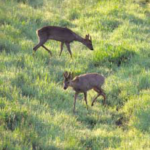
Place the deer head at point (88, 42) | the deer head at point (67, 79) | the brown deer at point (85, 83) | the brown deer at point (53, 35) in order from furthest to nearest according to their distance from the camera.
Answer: the deer head at point (88, 42)
the brown deer at point (53, 35)
the brown deer at point (85, 83)
the deer head at point (67, 79)

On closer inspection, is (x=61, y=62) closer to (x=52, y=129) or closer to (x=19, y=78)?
(x=19, y=78)

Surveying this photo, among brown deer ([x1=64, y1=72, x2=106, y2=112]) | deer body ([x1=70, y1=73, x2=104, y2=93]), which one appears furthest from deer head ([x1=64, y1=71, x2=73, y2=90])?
deer body ([x1=70, y1=73, x2=104, y2=93])

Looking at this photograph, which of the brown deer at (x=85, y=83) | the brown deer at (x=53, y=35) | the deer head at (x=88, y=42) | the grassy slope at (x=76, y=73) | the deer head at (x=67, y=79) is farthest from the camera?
the deer head at (x=88, y=42)

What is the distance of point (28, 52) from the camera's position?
1237 centimetres

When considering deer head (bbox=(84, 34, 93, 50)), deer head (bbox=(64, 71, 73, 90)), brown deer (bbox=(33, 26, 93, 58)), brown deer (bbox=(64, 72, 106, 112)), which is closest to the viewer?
deer head (bbox=(64, 71, 73, 90))

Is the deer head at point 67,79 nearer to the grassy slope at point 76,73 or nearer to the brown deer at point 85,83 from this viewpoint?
the brown deer at point 85,83

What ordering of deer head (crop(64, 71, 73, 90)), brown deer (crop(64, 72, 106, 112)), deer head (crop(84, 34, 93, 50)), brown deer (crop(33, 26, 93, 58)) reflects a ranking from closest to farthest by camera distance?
deer head (crop(64, 71, 73, 90)) → brown deer (crop(64, 72, 106, 112)) → brown deer (crop(33, 26, 93, 58)) → deer head (crop(84, 34, 93, 50))

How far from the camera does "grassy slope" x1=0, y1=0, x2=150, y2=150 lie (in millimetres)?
8008

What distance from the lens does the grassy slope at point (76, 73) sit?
8008mm

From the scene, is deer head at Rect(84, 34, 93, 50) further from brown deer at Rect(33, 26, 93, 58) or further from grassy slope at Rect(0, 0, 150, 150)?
brown deer at Rect(33, 26, 93, 58)

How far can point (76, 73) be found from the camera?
37.8 feet

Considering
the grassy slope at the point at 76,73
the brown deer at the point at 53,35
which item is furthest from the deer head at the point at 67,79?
the brown deer at the point at 53,35

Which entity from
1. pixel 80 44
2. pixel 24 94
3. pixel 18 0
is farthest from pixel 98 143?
pixel 18 0

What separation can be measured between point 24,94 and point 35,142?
235 centimetres
